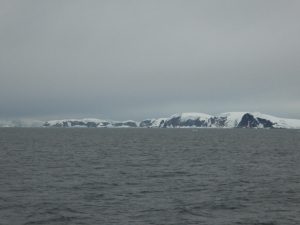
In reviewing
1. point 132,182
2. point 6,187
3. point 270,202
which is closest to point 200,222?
point 270,202

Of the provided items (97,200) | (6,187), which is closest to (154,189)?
(97,200)

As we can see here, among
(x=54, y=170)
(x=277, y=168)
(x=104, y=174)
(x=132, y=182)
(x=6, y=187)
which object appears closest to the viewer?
(x=6, y=187)

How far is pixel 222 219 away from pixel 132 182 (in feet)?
60.0

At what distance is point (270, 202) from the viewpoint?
34.1 meters

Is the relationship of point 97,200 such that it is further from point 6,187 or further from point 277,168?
point 277,168

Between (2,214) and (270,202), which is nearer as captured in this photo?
(2,214)

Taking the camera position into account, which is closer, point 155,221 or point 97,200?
point 155,221

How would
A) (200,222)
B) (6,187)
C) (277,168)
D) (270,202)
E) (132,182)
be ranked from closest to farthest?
1. (200,222)
2. (270,202)
3. (6,187)
4. (132,182)
5. (277,168)

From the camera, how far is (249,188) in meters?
41.2

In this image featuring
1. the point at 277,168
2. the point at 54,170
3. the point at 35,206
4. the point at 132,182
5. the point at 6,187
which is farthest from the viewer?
the point at 277,168

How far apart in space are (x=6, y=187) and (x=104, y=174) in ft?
47.8

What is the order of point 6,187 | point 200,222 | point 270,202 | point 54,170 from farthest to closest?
1. point 54,170
2. point 6,187
3. point 270,202
4. point 200,222

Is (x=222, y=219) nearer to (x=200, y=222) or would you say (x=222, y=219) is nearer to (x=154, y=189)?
(x=200, y=222)

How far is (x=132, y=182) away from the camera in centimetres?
4506
